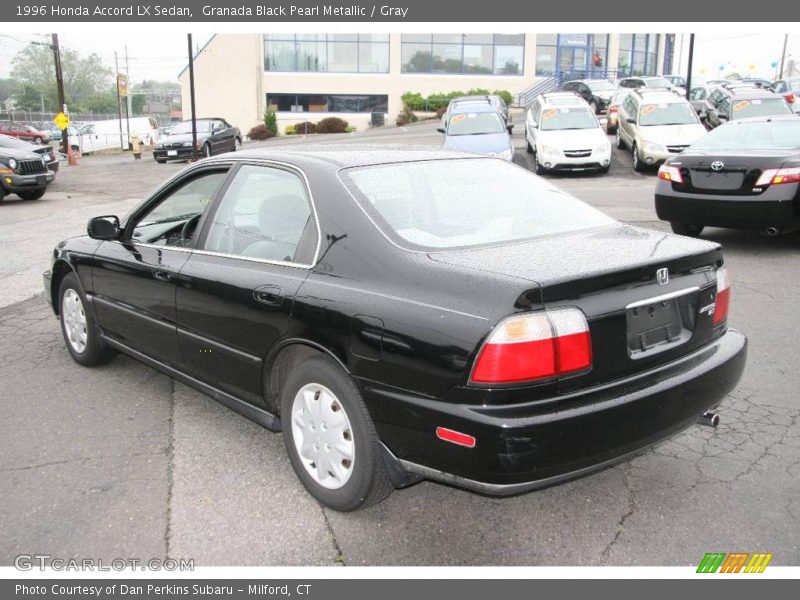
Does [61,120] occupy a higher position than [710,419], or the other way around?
[61,120]

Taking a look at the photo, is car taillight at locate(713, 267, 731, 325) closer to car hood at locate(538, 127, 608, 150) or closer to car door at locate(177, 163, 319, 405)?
car door at locate(177, 163, 319, 405)

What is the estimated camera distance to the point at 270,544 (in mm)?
3176

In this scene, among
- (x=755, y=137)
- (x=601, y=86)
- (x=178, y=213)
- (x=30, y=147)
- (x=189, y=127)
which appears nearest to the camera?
(x=178, y=213)

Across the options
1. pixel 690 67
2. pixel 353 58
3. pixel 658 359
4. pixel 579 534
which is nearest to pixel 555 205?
pixel 658 359

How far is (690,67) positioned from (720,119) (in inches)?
163

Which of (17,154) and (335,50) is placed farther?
(335,50)

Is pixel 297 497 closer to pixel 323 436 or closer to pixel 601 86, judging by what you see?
pixel 323 436

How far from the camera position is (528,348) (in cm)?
274

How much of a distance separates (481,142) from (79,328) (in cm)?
1385

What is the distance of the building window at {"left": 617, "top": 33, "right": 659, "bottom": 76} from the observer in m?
55.7

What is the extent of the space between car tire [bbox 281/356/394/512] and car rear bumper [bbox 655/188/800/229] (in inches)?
257

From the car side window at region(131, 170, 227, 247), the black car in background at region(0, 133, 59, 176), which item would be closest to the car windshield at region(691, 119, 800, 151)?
the car side window at region(131, 170, 227, 247)

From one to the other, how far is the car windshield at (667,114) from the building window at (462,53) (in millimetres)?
34165

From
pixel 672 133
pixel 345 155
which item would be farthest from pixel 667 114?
pixel 345 155
